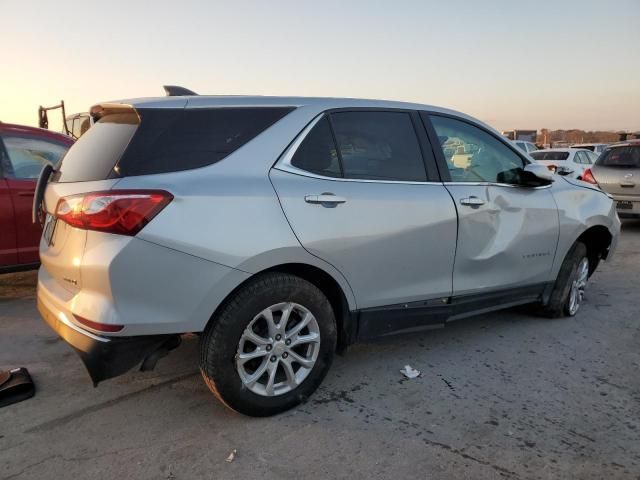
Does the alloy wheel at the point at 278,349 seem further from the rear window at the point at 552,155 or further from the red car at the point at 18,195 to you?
the rear window at the point at 552,155

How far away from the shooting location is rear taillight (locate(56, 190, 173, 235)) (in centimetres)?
229

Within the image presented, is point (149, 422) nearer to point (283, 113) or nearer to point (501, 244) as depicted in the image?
point (283, 113)

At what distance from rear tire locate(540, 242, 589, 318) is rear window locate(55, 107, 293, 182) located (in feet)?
9.69

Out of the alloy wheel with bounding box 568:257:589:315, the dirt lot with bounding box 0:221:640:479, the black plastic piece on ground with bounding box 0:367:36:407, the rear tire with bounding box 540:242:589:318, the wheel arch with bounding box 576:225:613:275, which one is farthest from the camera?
the wheel arch with bounding box 576:225:613:275

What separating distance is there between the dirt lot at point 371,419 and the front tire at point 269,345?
16 centimetres

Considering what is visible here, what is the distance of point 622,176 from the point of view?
9141 millimetres

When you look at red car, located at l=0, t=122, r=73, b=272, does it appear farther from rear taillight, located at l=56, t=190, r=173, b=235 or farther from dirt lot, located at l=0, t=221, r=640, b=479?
rear taillight, located at l=56, t=190, r=173, b=235

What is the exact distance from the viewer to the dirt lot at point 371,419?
7.86ft

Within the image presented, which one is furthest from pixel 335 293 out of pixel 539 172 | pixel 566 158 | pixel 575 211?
pixel 566 158

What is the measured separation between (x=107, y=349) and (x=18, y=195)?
3153 mm

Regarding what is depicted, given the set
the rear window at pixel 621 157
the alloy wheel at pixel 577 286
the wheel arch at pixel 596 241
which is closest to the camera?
the alloy wheel at pixel 577 286

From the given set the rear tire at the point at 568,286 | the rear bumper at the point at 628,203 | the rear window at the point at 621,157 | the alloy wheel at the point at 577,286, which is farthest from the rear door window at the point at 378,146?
the rear window at the point at 621,157

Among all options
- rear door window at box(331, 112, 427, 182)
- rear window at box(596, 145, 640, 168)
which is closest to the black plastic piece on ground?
rear door window at box(331, 112, 427, 182)

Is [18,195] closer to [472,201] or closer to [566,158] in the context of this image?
[472,201]
